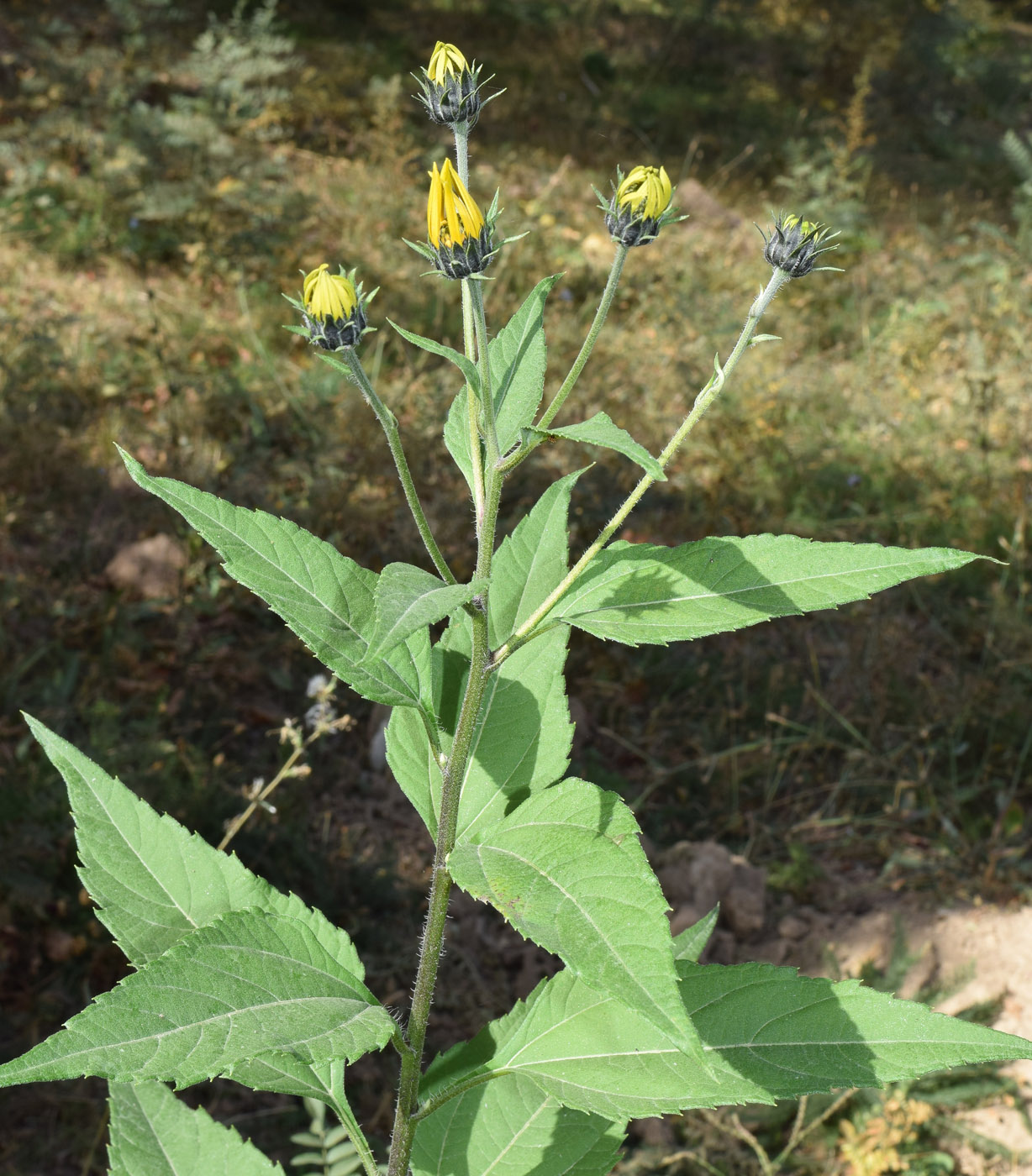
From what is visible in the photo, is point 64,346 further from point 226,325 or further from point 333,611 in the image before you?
point 333,611

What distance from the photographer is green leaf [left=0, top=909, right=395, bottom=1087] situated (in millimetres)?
846

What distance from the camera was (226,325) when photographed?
5.21 metres

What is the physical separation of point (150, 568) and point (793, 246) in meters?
3.18

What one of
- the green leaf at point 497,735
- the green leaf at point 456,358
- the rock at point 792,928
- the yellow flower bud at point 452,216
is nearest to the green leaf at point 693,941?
the green leaf at point 497,735

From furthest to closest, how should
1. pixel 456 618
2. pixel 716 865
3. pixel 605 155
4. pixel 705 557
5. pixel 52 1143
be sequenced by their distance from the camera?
1. pixel 605 155
2. pixel 716 865
3. pixel 52 1143
4. pixel 456 618
5. pixel 705 557

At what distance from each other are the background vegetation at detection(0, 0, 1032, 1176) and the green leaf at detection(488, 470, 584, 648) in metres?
2.03

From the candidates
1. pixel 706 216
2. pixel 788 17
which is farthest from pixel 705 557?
pixel 788 17

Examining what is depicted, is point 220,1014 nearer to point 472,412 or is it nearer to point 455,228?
point 472,412

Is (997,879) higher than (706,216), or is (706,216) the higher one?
(706,216)

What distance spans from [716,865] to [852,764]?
0.90 m

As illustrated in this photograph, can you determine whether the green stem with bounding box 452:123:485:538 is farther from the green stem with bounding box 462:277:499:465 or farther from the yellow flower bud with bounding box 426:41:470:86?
the yellow flower bud with bounding box 426:41:470:86

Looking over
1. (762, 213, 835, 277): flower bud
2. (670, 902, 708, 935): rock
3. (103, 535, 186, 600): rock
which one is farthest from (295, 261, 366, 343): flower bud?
(103, 535, 186, 600): rock

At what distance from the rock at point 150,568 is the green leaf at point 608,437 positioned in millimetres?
3154

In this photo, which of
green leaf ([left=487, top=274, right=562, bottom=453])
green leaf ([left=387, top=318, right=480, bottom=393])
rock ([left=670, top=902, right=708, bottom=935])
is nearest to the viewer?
green leaf ([left=387, top=318, right=480, bottom=393])
